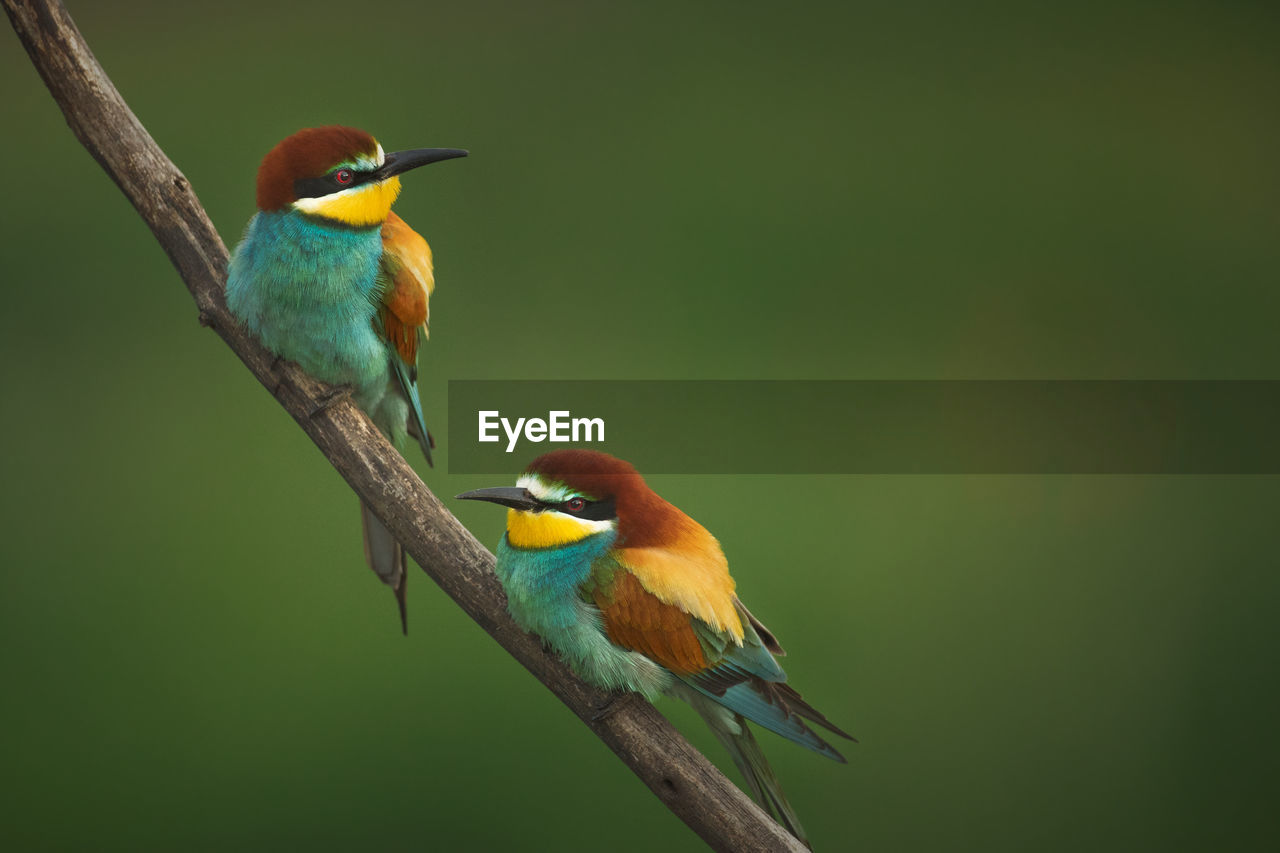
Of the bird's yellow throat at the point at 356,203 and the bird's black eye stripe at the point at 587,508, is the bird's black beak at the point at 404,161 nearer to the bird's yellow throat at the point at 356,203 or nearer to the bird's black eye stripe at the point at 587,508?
the bird's yellow throat at the point at 356,203

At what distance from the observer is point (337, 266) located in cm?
156

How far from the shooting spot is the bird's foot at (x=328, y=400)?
5.16 feet

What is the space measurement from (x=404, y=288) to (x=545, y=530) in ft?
1.45

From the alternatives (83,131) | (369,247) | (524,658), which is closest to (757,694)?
(524,658)

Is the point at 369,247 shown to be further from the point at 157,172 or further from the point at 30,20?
the point at 30,20

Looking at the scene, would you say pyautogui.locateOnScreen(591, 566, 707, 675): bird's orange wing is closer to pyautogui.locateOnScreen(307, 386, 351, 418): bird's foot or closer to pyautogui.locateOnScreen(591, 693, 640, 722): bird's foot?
pyautogui.locateOnScreen(591, 693, 640, 722): bird's foot

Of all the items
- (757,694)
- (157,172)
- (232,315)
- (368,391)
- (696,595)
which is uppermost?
(157,172)

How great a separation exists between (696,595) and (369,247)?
2.15 feet

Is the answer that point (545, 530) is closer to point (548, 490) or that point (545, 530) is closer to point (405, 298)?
point (548, 490)

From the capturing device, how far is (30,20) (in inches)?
60.9

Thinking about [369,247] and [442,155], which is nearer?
[442,155]

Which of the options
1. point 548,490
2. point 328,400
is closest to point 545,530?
point 548,490

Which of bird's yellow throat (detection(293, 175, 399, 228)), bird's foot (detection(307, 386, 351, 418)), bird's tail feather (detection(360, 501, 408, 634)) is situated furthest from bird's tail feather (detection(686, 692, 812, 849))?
bird's yellow throat (detection(293, 175, 399, 228))

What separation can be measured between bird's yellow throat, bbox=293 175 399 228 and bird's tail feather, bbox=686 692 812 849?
2.57 feet
